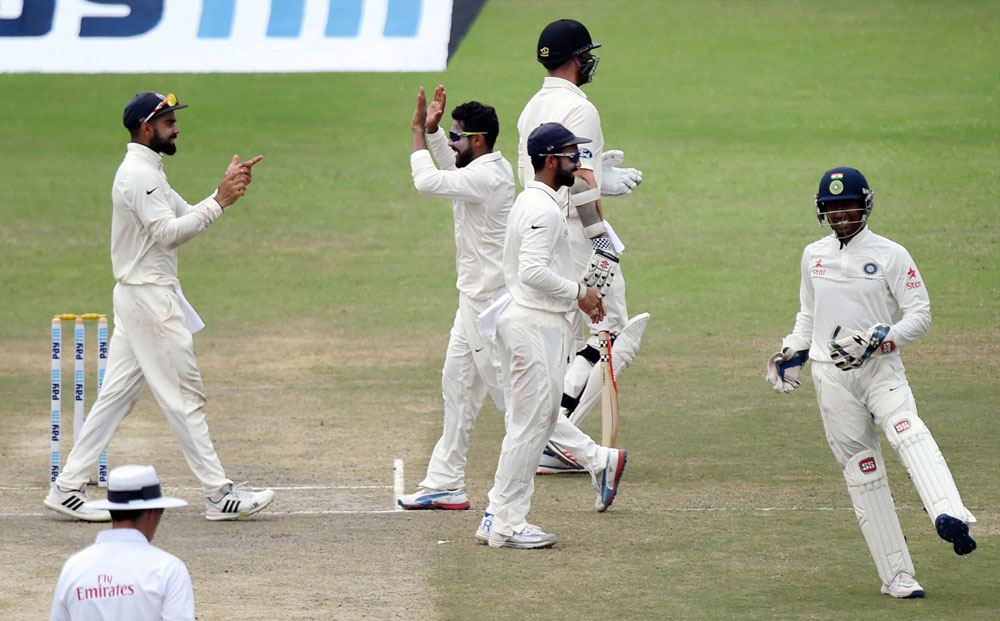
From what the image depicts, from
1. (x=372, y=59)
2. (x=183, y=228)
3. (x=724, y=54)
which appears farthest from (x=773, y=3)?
(x=183, y=228)

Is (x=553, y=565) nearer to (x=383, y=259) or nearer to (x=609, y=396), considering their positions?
(x=609, y=396)

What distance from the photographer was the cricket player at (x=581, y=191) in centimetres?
891

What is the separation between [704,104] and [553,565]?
643 inches

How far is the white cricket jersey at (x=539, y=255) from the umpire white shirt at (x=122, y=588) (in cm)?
357

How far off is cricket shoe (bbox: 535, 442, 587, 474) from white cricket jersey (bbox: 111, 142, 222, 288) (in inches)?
108

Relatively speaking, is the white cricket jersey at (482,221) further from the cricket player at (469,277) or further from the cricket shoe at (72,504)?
the cricket shoe at (72,504)

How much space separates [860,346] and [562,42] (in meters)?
3.29

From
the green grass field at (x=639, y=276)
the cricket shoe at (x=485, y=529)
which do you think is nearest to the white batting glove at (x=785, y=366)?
the green grass field at (x=639, y=276)

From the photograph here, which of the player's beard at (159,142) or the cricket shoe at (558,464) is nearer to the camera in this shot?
the player's beard at (159,142)

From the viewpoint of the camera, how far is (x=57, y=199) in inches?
799

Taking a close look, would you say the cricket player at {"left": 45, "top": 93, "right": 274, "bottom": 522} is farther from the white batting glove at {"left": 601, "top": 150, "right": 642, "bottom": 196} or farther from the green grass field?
the white batting glove at {"left": 601, "top": 150, "right": 642, "bottom": 196}

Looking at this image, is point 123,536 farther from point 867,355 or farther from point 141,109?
point 141,109

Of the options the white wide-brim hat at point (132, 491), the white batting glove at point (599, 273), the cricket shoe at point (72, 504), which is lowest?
the cricket shoe at point (72, 504)

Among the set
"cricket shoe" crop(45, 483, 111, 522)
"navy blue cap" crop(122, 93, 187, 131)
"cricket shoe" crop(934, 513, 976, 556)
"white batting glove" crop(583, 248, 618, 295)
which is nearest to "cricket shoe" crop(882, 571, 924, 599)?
"cricket shoe" crop(934, 513, 976, 556)
